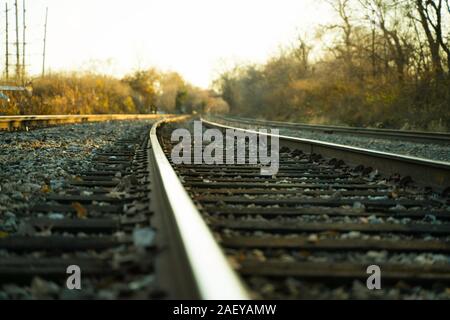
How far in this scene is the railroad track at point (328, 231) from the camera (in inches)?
81.5

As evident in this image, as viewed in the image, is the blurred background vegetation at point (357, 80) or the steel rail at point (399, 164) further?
the blurred background vegetation at point (357, 80)

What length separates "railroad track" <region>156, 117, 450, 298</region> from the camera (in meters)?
2.07

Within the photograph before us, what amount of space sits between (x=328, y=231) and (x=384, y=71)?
26074mm

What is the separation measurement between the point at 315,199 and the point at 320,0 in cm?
3178

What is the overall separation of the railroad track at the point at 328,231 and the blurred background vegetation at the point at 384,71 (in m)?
14.3

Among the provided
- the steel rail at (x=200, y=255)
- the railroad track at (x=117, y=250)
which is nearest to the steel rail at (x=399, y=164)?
the railroad track at (x=117, y=250)

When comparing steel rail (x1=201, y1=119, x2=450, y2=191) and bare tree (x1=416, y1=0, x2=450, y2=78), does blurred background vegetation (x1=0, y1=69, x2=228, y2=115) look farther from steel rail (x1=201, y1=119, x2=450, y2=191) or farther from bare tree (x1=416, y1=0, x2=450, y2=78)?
bare tree (x1=416, y1=0, x2=450, y2=78)

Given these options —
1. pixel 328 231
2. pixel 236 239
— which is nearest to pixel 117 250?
pixel 236 239

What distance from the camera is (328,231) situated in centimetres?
288

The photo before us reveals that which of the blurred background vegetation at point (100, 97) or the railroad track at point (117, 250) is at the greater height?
the blurred background vegetation at point (100, 97)

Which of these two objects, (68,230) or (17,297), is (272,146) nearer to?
(68,230)

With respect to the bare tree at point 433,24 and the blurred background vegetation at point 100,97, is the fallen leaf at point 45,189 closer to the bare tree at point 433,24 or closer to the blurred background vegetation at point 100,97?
the blurred background vegetation at point 100,97

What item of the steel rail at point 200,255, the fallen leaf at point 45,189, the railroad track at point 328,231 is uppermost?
the steel rail at point 200,255
